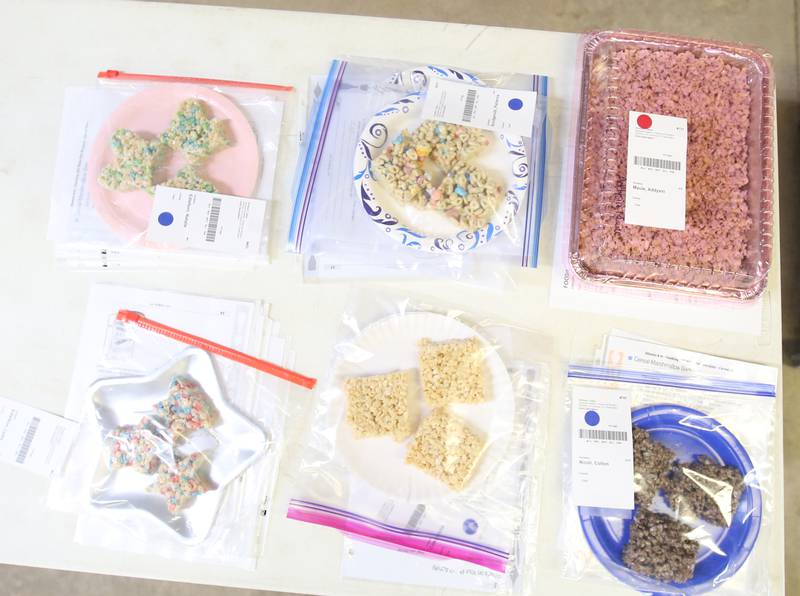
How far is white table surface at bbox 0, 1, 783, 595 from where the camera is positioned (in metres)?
0.85

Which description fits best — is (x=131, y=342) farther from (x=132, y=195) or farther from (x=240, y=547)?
(x=240, y=547)

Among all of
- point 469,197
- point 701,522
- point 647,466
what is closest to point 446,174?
point 469,197

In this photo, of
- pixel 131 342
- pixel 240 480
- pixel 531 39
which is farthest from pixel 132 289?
pixel 531 39

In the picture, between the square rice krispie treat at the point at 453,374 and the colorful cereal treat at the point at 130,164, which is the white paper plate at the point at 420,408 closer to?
the square rice krispie treat at the point at 453,374

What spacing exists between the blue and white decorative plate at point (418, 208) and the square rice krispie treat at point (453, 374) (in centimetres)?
14

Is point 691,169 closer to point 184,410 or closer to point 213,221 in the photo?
point 213,221

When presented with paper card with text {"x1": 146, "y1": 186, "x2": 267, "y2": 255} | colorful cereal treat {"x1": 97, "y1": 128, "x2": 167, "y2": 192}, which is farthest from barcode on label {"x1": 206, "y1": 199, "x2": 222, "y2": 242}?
colorful cereal treat {"x1": 97, "y1": 128, "x2": 167, "y2": 192}

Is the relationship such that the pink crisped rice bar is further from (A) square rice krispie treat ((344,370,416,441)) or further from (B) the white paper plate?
(A) square rice krispie treat ((344,370,416,441))

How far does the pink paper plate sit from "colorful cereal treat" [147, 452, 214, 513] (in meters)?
0.33

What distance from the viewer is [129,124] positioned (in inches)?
36.7

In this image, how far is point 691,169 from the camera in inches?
32.5

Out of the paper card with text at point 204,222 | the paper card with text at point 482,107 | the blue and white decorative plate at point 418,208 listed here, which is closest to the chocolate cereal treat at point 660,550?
the blue and white decorative plate at point 418,208

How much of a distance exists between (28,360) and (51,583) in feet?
2.37

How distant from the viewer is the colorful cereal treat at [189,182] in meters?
0.90
